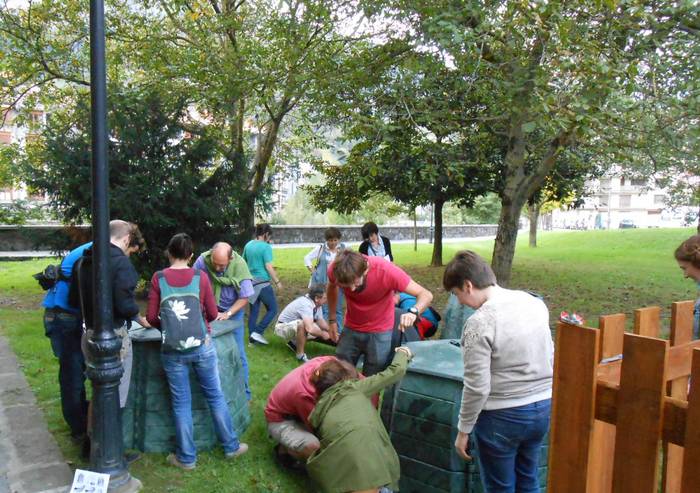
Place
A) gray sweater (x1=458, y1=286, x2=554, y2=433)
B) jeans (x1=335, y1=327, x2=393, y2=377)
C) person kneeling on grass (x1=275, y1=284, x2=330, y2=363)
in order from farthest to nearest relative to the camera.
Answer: person kneeling on grass (x1=275, y1=284, x2=330, y2=363) → jeans (x1=335, y1=327, x2=393, y2=377) → gray sweater (x1=458, y1=286, x2=554, y2=433)

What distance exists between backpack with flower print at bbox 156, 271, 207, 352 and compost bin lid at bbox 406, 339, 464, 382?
Answer: 145 cm

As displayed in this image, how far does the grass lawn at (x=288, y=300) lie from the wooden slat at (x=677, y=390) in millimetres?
2379

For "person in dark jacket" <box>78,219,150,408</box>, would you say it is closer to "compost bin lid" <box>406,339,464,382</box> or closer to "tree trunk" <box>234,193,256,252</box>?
"compost bin lid" <box>406,339,464,382</box>

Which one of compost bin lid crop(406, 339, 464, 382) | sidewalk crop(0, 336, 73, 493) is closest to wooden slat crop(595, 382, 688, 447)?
compost bin lid crop(406, 339, 464, 382)

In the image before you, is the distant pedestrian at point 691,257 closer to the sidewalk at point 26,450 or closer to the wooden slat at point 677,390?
the wooden slat at point 677,390

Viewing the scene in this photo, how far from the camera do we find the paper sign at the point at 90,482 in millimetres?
3426

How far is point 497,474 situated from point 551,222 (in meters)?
76.0

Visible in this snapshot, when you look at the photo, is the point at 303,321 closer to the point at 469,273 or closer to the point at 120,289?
the point at 120,289

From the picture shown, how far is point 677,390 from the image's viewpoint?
7.90 feet

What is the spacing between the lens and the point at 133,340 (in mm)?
3990

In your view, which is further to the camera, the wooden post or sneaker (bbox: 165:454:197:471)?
sneaker (bbox: 165:454:197:471)

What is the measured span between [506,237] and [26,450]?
25.5 feet

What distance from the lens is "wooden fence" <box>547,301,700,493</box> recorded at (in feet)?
6.12

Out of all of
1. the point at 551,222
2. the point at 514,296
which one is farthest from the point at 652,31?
the point at 551,222
